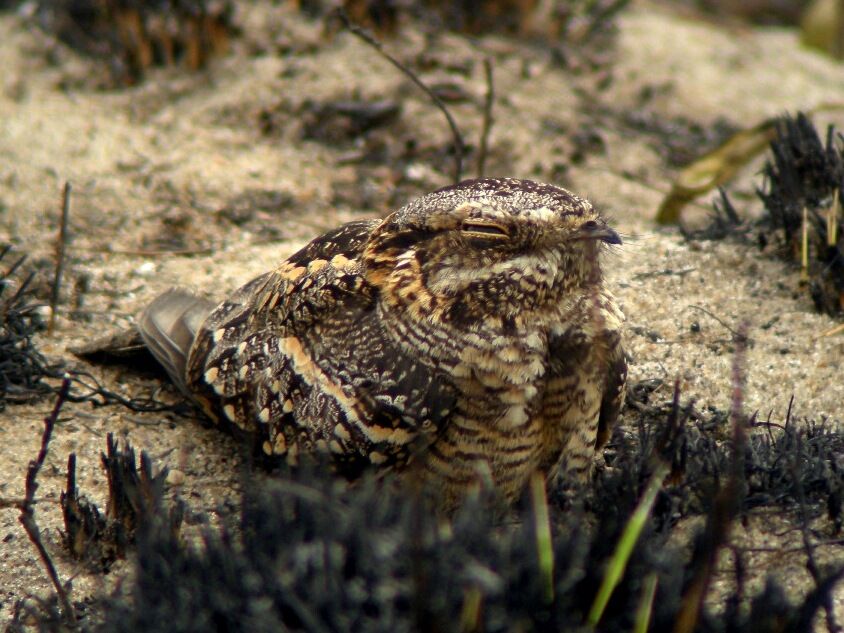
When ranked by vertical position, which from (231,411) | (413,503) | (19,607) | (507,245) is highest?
(507,245)

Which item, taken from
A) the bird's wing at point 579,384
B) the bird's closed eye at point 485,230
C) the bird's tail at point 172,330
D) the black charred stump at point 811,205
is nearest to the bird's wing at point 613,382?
the bird's wing at point 579,384

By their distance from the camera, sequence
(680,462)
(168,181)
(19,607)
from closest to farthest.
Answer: (19,607), (680,462), (168,181)

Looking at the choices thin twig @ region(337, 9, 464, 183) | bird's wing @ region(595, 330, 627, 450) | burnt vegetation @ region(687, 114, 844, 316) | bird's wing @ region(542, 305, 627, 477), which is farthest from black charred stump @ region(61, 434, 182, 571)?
burnt vegetation @ region(687, 114, 844, 316)

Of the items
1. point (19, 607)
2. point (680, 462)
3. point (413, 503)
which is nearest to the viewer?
point (413, 503)

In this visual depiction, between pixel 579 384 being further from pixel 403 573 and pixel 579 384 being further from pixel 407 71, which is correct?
pixel 407 71

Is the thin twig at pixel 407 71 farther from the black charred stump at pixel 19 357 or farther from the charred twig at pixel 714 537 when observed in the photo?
the charred twig at pixel 714 537

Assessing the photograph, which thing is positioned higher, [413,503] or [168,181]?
[413,503]

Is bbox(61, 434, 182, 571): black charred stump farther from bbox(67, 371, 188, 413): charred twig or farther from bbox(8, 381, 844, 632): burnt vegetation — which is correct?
bbox(67, 371, 188, 413): charred twig

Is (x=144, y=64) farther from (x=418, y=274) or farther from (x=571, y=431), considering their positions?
(x=571, y=431)

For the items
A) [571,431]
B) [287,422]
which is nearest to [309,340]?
[287,422]
